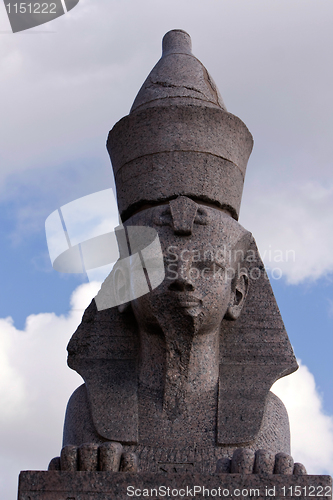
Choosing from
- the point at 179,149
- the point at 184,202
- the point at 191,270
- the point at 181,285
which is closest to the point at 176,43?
the point at 179,149

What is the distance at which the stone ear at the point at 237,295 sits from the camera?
15.8 ft

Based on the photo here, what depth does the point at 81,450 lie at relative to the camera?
12.2 ft

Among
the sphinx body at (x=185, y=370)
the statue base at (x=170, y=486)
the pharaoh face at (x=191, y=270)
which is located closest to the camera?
the statue base at (x=170, y=486)

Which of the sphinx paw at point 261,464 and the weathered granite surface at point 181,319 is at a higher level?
the weathered granite surface at point 181,319

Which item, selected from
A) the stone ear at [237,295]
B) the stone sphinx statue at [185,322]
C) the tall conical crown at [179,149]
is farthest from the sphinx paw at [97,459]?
the tall conical crown at [179,149]

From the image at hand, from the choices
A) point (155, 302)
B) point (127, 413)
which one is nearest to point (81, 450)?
point (127, 413)

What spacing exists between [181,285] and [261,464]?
1.29 m

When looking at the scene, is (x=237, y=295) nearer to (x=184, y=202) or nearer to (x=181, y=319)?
(x=181, y=319)

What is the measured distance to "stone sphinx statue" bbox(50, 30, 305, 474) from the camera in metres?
4.39

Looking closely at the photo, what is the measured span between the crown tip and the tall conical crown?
54 cm

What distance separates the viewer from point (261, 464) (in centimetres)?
363

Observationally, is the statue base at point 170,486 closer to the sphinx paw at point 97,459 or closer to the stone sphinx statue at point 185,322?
the sphinx paw at point 97,459

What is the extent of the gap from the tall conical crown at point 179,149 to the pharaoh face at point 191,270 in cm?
22

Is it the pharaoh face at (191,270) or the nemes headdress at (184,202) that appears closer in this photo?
the pharaoh face at (191,270)
